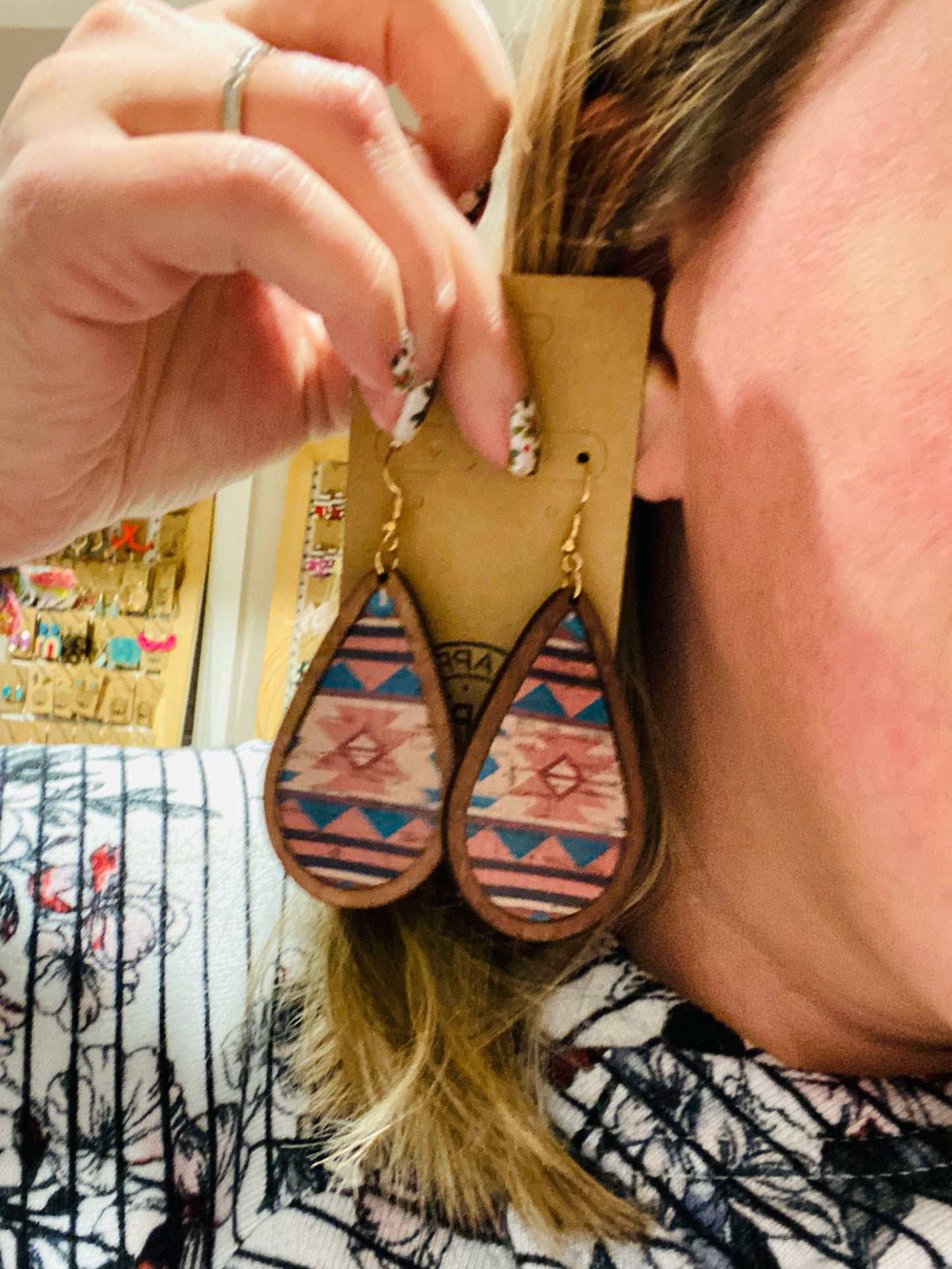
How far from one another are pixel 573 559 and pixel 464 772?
161 millimetres

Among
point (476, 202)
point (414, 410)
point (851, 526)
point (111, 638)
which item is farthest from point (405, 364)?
point (111, 638)

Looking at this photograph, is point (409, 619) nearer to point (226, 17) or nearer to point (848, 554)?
point (848, 554)

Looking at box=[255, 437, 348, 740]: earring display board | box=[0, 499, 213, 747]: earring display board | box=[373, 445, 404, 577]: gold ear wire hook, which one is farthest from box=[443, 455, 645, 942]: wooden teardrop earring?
box=[0, 499, 213, 747]: earring display board

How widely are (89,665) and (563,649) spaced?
2057 mm

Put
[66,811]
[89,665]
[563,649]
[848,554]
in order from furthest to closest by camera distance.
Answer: [89,665], [66,811], [563,649], [848,554]

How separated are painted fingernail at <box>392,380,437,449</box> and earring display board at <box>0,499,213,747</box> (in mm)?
1879

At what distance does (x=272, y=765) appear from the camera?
1.95 feet

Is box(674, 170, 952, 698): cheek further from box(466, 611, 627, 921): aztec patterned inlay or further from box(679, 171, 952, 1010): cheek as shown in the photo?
box(466, 611, 627, 921): aztec patterned inlay

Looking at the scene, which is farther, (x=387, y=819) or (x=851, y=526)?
(x=387, y=819)

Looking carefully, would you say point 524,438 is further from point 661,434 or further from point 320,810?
point 320,810

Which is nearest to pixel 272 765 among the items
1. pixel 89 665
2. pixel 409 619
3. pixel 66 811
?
pixel 409 619

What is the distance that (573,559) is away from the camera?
0.56m

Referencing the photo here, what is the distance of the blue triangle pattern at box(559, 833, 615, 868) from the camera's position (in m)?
0.58

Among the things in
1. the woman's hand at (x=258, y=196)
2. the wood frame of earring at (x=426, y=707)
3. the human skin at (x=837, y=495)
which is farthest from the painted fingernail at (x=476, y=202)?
the wood frame of earring at (x=426, y=707)
